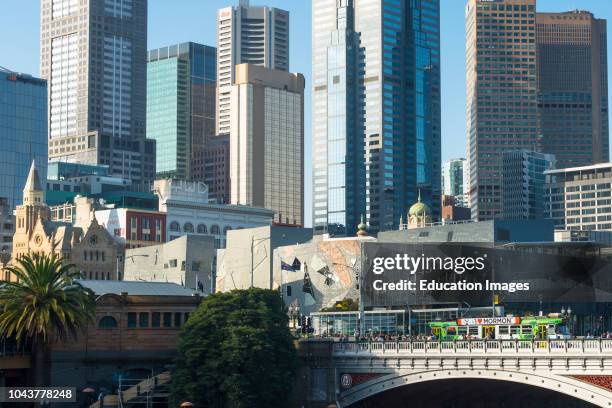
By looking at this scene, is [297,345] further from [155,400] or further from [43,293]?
[43,293]

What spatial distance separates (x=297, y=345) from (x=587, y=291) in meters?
57.0

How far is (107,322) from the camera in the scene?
149 m

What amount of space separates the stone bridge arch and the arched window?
1141 inches

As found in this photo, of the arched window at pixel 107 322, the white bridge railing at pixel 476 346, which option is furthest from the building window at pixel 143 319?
the white bridge railing at pixel 476 346

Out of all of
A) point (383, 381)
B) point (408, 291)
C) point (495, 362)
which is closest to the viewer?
point (495, 362)

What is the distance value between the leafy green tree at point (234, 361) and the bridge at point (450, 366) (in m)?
4.42

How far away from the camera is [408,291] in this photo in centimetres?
17538

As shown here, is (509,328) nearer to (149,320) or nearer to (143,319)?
(149,320)

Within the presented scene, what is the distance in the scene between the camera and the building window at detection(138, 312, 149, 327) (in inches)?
5925

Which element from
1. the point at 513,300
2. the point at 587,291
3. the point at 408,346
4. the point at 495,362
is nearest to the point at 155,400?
the point at 408,346

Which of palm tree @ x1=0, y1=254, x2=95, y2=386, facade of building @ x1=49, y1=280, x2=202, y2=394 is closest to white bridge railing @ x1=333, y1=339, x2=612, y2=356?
facade of building @ x1=49, y1=280, x2=202, y2=394

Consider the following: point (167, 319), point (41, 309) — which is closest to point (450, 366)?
point (167, 319)

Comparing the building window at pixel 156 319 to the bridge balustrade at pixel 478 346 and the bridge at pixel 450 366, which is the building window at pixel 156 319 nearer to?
the bridge at pixel 450 366

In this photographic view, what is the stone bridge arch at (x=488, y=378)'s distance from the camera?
389ft
